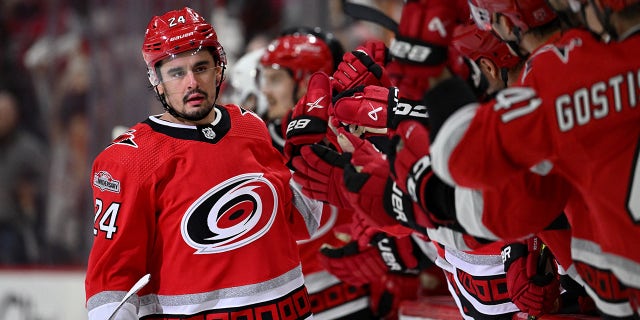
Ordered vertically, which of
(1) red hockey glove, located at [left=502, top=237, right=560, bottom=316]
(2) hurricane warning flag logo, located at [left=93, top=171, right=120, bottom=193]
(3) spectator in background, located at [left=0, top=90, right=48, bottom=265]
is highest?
(2) hurricane warning flag logo, located at [left=93, top=171, right=120, bottom=193]

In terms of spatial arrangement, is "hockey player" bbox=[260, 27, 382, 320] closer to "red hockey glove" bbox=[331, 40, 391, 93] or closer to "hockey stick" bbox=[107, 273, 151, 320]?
"red hockey glove" bbox=[331, 40, 391, 93]

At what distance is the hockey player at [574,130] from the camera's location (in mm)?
1630

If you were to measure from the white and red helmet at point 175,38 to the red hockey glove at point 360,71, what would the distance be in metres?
0.35

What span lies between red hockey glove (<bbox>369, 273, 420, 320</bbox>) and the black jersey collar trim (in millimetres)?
1386

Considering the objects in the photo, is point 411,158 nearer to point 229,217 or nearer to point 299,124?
point 299,124

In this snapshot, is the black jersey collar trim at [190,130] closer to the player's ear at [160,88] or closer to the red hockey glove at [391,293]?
the player's ear at [160,88]

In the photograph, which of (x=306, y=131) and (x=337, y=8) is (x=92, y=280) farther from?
(x=337, y=8)

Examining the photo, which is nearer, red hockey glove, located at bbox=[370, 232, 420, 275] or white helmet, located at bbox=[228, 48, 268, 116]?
red hockey glove, located at bbox=[370, 232, 420, 275]

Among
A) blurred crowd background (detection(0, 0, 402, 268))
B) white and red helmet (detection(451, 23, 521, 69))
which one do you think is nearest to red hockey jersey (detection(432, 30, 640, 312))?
white and red helmet (detection(451, 23, 521, 69))

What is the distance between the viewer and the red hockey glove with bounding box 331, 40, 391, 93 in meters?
2.63

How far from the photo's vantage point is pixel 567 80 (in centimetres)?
164

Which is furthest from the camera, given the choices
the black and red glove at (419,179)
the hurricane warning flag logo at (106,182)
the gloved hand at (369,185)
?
the hurricane warning flag logo at (106,182)

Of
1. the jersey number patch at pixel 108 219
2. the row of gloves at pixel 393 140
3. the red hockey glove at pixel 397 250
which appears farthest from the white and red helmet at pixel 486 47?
the red hockey glove at pixel 397 250

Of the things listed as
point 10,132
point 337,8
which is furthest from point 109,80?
point 337,8
